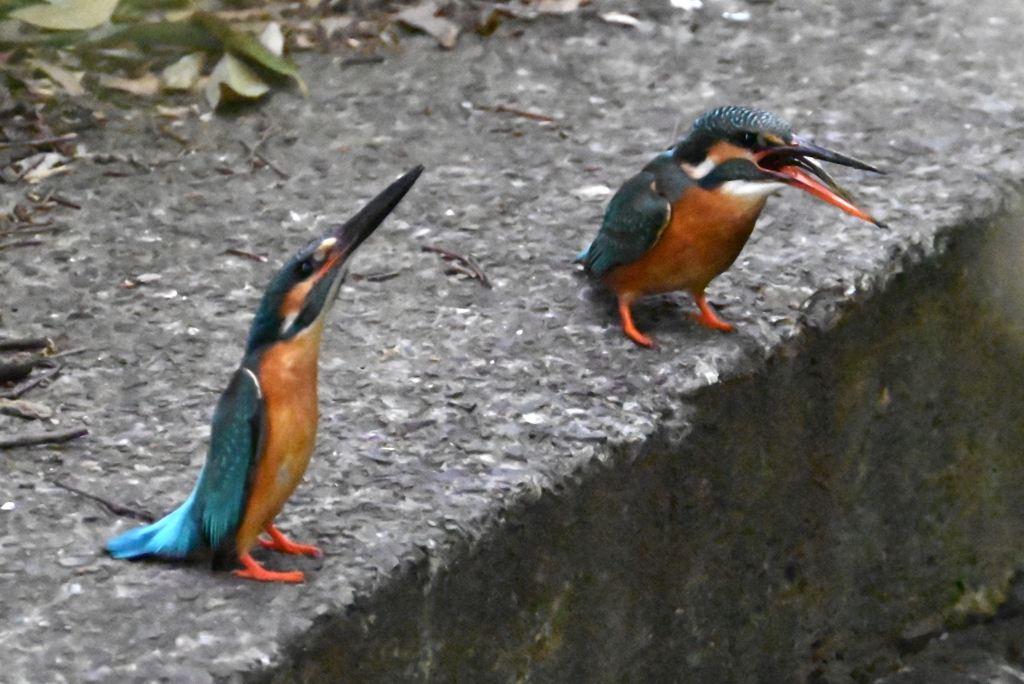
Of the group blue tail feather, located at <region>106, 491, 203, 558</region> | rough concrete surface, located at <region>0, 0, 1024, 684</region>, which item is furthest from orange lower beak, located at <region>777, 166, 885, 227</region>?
blue tail feather, located at <region>106, 491, 203, 558</region>

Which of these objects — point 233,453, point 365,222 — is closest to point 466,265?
point 365,222

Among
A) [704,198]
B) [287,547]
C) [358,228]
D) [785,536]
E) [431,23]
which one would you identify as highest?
[358,228]

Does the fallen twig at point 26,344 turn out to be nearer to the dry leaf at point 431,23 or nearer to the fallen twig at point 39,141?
the fallen twig at point 39,141

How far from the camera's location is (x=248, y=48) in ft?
13.1

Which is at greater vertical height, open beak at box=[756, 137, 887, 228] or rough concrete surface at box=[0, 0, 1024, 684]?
open beak at box=[756, 137, 887, 228]

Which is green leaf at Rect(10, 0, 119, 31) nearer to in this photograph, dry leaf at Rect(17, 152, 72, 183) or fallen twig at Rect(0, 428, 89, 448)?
dry leaf at Rect(17, 152, 72, 183)

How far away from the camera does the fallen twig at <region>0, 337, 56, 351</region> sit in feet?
8.73

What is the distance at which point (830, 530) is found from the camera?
298 cm

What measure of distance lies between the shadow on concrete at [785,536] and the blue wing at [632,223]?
Answer: 320 millimetres

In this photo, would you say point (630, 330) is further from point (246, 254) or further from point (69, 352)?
point (69, 352)

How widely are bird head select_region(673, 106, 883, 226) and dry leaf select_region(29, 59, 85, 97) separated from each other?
6.65ft

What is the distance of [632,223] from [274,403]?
1.02 metres

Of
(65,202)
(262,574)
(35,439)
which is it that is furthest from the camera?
(65,202)

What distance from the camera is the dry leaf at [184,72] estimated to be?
3.95 m
